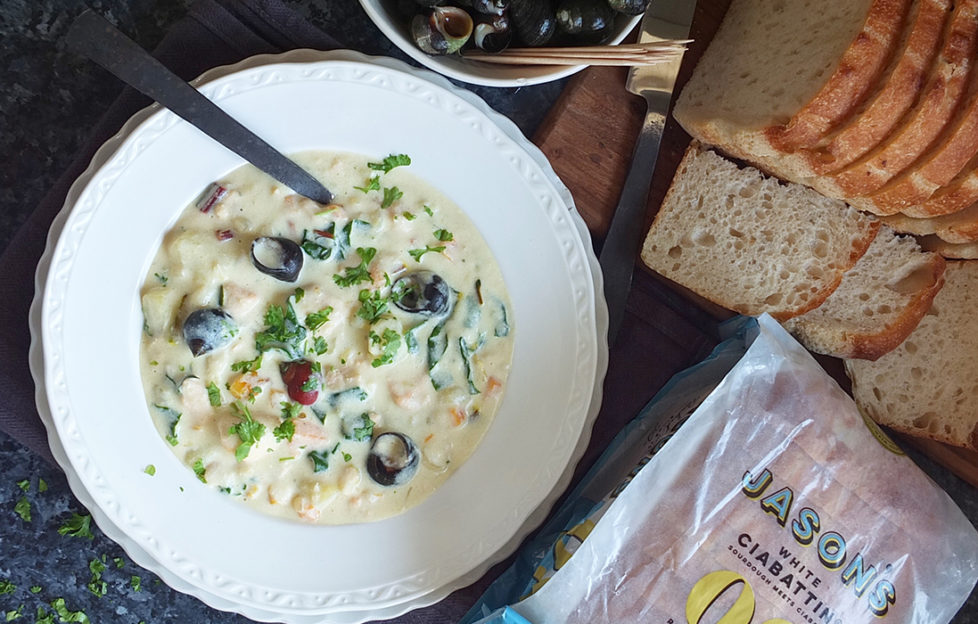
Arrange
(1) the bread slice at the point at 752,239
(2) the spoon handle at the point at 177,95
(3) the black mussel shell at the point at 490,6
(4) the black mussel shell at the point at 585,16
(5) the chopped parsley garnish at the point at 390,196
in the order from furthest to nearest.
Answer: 1. (1) the bread slice at the point at 752,239
2. (5) the chopped parsley garnish at the point at 390,196
3. (4) the black mussel shell at the point at 585,16
4. (3) the black mussel shell at the point at 490,6
5. (2) the spoon handle at the point at 177,95

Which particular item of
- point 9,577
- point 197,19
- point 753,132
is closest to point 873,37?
point 753,132

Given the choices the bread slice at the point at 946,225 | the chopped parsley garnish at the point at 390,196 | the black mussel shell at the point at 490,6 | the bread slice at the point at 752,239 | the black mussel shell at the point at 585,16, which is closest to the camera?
the black mussel shell at the point at 490,6

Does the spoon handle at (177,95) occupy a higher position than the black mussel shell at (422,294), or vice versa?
the spoon handle at (177,95)

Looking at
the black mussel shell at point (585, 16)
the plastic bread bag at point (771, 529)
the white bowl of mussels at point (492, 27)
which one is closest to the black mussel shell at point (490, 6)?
the white bowl of mussels at point (492, 27)

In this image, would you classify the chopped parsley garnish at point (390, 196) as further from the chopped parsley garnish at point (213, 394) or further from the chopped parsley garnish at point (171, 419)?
the chopped parsley garnish at point (171, 419)

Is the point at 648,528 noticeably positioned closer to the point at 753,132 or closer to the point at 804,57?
the point at 753,132

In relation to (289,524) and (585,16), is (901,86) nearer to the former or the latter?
(585,16)
